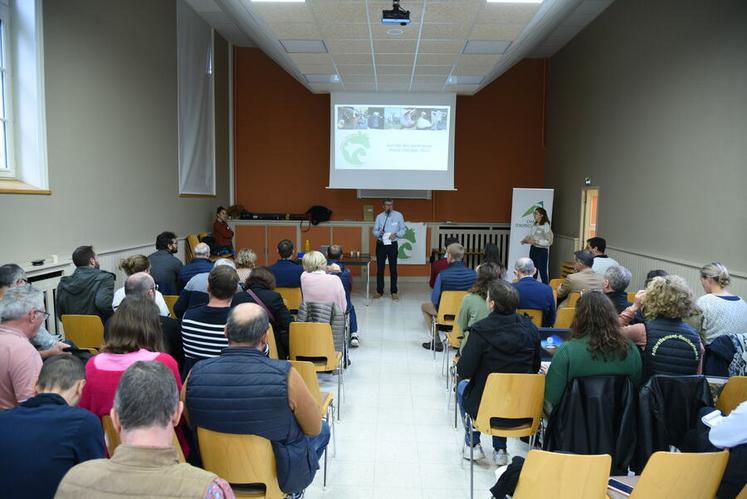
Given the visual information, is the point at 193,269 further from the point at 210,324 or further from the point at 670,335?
the point at 670,335

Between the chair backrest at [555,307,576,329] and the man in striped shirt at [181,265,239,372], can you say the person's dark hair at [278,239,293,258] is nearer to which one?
the man in striped shirt at [181,265,239,372]

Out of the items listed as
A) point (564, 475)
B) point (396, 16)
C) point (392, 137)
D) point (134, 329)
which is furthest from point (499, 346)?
point (392, 137)

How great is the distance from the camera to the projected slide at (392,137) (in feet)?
33.1

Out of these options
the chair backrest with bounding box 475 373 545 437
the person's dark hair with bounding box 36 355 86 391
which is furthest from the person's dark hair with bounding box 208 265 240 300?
the chair backrest with bounding box 475 373 545 437

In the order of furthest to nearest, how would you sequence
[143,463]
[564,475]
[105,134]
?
[105,134] → [564,475] → [143,463]

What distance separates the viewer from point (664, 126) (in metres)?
6.66

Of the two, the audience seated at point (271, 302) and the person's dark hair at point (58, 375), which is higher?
the person's dark hair at point (58, 375)

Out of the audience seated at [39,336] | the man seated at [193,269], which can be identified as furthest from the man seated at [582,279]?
the audience seated at [39,336]

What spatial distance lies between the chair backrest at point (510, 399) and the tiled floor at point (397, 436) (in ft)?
1.71

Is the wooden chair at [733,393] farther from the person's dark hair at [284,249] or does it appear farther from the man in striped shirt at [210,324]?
the person's dark hair at [284,249]

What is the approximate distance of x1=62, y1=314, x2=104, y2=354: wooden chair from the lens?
381 centimetres

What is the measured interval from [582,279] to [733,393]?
236 cm

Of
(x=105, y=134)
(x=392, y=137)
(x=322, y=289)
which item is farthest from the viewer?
(x=392, y=137)

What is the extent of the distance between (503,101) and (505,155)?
1.14 metres
